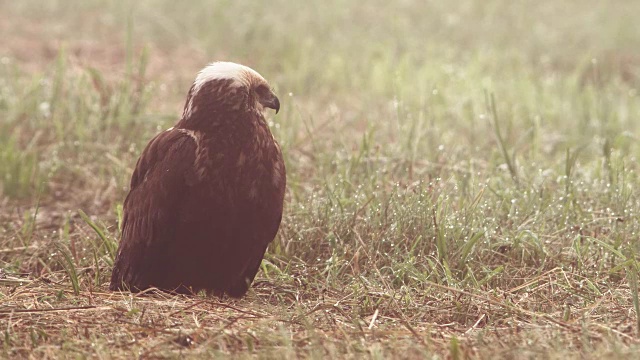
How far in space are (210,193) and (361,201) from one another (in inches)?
41.6

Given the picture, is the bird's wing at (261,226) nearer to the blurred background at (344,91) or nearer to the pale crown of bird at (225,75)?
the pale crown of bird at (225,75)

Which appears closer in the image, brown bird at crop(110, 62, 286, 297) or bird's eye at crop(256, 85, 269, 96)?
brown bird at crop(110, 62, 286, 297)

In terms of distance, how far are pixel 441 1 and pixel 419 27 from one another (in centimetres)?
131

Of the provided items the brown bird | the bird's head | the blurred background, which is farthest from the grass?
the bird's head

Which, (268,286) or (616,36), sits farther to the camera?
(616,36)

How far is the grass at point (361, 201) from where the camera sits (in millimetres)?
3004

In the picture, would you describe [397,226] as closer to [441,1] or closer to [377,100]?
[377,100]

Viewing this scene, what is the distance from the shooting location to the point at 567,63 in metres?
8.94

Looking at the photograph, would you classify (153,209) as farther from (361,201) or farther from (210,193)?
(361,201)

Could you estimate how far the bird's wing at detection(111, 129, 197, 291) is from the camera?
3389mm

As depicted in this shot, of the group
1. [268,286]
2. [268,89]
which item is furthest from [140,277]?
[268,89]

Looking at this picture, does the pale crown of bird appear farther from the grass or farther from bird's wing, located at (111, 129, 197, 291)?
the grass

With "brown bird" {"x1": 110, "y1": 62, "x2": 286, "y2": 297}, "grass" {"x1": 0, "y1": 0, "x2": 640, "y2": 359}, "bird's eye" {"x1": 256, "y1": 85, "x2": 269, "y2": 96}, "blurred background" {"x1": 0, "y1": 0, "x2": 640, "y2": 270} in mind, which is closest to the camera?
"grass" {"x1": 0, "y1": 0, "x2": 640, "y2": 359}

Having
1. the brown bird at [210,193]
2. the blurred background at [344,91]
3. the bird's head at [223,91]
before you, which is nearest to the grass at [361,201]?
the blurred background at [344,91]
